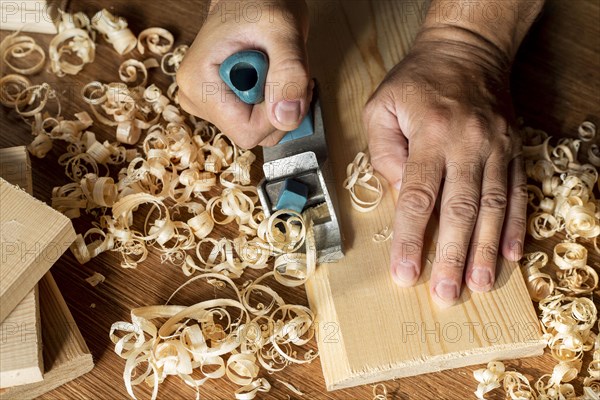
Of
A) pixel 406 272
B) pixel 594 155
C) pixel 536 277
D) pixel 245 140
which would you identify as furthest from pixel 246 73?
Result: pixel 594 155

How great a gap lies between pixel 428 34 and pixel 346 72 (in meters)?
0.19

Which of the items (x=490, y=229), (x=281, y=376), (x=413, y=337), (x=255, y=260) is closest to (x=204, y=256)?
(x=255, y=260)

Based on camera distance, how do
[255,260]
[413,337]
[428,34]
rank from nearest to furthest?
[413,337]
[255,260]
[428,34]

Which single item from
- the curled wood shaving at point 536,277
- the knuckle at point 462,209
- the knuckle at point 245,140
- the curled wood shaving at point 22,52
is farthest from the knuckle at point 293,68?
the curled wood shaving at point 22,52

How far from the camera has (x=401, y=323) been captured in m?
1.23

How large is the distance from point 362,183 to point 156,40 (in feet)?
1.98

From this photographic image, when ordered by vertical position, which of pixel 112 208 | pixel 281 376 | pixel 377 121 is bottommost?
pixel 281 376

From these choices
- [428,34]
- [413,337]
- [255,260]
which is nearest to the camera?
[413,337]

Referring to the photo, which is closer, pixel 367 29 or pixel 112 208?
pixel 112 208

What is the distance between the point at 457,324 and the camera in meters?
1.24

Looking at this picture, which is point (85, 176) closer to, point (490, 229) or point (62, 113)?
point (62, 113)

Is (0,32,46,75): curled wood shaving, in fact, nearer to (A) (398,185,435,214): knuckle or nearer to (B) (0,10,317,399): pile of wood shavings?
(B) (0,10,317,399): pile of wood shavings

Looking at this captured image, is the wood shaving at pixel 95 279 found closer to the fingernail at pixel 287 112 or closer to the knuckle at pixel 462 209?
the fingernail at pixel 287 112

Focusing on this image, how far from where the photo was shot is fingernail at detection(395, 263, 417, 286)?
125 cm
